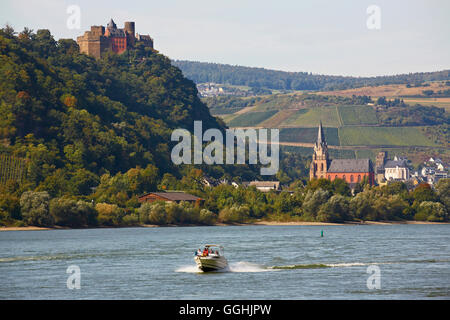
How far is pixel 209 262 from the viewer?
63469mm

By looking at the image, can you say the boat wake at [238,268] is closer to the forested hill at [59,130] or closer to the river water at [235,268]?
the river water at [235,268]

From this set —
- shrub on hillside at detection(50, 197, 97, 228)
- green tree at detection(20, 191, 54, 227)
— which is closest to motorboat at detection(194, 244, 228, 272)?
green tree at detection(20, 191, 54, 227)

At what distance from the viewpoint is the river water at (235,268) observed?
5478cm

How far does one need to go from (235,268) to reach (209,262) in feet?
13.5

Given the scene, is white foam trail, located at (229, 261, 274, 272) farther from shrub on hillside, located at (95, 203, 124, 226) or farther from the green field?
the green field

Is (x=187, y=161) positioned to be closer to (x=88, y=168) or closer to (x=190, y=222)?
(x=88, y=168)

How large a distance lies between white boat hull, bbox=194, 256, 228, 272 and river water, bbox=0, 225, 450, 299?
0.57 meters

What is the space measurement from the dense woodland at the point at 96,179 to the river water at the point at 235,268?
24562 mm

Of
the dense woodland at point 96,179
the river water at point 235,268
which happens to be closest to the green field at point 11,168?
the dense woodland at point 96,179

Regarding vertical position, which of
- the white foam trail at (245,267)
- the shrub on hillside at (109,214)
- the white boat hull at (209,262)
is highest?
the white boat hull at (209,262)

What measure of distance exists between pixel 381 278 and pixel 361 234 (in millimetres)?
51874

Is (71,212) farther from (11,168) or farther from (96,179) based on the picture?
(96,179)

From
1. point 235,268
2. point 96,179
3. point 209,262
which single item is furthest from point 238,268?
point 96,179
